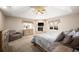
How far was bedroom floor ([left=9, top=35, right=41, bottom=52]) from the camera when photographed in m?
1.56

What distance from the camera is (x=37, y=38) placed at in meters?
1.64

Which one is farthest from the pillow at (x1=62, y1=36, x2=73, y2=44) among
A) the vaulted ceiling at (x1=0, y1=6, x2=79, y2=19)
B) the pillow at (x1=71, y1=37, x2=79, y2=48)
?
the vaulted ceiling at (x1=0, y1=6, x2=79, y2=19)

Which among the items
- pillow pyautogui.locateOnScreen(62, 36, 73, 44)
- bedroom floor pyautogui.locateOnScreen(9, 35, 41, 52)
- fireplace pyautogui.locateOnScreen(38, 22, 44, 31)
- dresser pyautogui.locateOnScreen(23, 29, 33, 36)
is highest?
fireplace pyautogui.locateOnScreen(38, 22, 44, 31)

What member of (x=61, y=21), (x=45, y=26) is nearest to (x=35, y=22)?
(x=45, y=26)

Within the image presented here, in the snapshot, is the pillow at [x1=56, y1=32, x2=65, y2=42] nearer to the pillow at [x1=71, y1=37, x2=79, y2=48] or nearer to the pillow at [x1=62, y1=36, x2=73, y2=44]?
the pillow at [x1=62, y1=36, x2=73, y2=44]

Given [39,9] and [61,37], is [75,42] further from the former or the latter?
[39,9]

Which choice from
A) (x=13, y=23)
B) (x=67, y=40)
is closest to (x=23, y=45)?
(x=13, y=23)

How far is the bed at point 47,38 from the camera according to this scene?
5.28 feet

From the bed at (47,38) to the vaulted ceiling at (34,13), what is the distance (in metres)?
0.24

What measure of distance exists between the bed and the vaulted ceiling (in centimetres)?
24

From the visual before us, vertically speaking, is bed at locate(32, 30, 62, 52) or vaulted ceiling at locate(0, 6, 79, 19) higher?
vaulted ceiling at locate(0, 6, 79, 19)

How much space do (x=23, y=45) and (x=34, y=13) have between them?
478 millimetres

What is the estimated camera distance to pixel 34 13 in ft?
5.28
